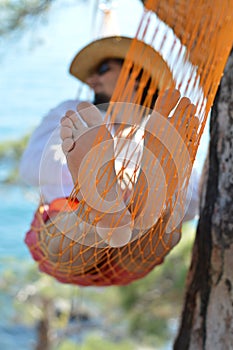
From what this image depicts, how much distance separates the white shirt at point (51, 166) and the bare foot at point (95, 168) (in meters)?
0.19

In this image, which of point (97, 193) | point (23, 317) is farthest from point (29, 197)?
point (97, 193)

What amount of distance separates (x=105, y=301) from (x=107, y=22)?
6.85 feet

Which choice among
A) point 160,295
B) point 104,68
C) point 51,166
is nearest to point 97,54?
point 104,68

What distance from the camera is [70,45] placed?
16.7ft

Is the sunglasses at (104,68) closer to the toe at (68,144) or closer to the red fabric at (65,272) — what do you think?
the red fabric at (65,272)

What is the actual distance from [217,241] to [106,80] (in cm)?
46

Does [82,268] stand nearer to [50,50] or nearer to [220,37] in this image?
[220,37]

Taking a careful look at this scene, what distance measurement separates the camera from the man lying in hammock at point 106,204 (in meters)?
0.97

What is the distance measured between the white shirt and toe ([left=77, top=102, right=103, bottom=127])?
0.19 meters

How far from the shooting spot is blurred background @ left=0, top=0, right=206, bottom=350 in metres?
2.69

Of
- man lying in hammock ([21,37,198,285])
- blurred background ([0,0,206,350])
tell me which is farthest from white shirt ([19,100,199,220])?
blurred background ([0,0,206,350])

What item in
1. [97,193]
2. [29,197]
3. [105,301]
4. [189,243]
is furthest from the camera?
[29,197]

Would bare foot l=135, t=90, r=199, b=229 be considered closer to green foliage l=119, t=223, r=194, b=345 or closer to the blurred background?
the blurred background

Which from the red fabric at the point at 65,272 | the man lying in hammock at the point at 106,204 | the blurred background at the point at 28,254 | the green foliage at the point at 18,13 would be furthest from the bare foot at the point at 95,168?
the green foliage at the point at 18,13
